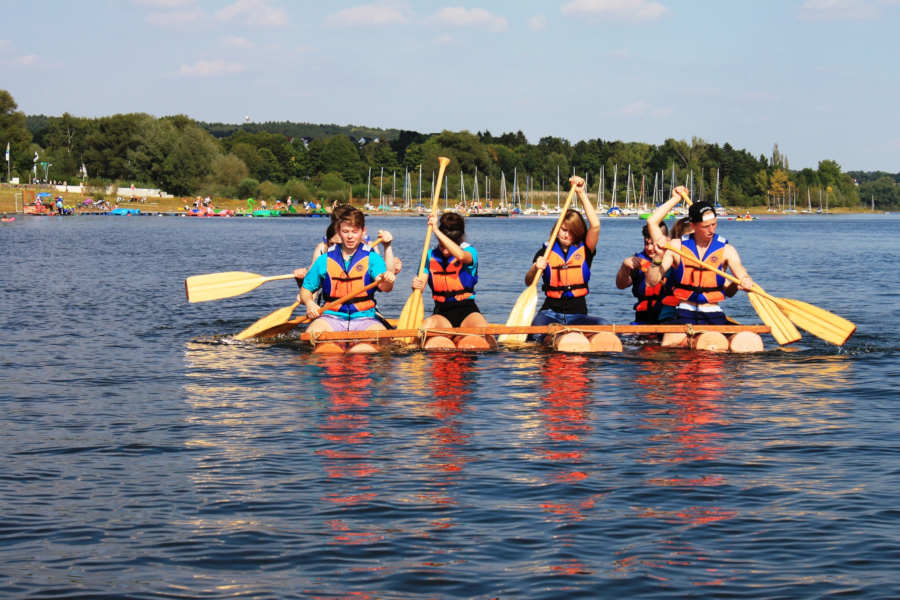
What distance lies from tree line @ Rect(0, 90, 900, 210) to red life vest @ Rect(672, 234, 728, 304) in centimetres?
10638

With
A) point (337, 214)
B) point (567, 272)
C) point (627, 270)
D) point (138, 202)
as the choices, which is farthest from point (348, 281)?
point (138, 202)

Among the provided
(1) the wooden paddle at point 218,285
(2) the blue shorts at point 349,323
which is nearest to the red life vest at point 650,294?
(2) the blue shorts at point 349,323

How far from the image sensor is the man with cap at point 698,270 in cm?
1234

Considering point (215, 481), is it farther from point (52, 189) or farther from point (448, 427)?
point (52, 189)

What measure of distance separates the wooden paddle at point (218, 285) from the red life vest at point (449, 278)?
2.66 meters

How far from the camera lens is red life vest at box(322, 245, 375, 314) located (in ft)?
41.8

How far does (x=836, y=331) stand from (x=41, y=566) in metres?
10.4

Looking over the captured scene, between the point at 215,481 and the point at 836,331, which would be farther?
the point at 836,331

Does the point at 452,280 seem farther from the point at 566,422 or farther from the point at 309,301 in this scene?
the point at 566,422

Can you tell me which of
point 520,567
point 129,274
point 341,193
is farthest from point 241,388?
point 341,193

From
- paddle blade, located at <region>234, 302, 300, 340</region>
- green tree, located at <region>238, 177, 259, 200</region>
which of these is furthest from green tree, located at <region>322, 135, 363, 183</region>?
paddle blade, located at <region>234, 302, 300, 340</region>

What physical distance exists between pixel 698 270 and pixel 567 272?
1.53m

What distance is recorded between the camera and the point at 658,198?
14738 centimetres

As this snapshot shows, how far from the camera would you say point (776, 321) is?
13.6m
